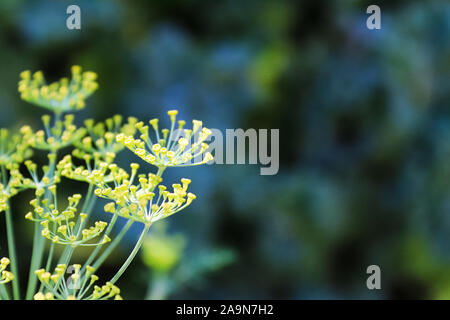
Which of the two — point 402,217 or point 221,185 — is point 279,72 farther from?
point 402,217

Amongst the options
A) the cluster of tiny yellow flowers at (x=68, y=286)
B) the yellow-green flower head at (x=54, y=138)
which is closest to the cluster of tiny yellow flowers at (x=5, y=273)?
the cluster of tiny yellow flowers at (x=68, y=286)

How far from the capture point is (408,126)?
2.51 m

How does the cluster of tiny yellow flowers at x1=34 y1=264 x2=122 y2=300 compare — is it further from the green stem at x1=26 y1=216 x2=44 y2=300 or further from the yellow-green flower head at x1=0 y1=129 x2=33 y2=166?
the yellow-green flower head at x1=0 y1=129 x2=33 y2=166

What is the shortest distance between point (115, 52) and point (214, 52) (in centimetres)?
42

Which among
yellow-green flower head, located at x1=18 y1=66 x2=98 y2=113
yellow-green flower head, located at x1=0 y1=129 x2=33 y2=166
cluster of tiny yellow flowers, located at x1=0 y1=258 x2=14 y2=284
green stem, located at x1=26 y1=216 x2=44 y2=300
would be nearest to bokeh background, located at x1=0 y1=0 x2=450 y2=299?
yellow-green flower head, located at x1=18 y1=66 x2=98 y2=113

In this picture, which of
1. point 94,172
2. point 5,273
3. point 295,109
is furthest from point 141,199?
point 295,109

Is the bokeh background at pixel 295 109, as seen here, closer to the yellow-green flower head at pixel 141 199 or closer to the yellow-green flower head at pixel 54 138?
the yellow-green flower head at pixel 54 138

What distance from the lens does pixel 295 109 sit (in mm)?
2701

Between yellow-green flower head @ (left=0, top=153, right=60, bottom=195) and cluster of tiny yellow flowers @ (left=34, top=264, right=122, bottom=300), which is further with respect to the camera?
yellow-green flower head @ (left=0, top=153, right=60, bottom=195)

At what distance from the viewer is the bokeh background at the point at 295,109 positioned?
236 centimetres

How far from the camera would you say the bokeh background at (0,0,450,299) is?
7.73 ft

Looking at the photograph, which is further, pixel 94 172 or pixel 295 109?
pixel 295 109

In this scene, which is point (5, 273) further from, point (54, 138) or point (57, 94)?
point (57, 94)

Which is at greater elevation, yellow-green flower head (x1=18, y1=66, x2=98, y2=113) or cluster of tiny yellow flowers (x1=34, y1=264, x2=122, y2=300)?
yellow-green flower head (x1=18, y1=66, x2=98, y2=113)
